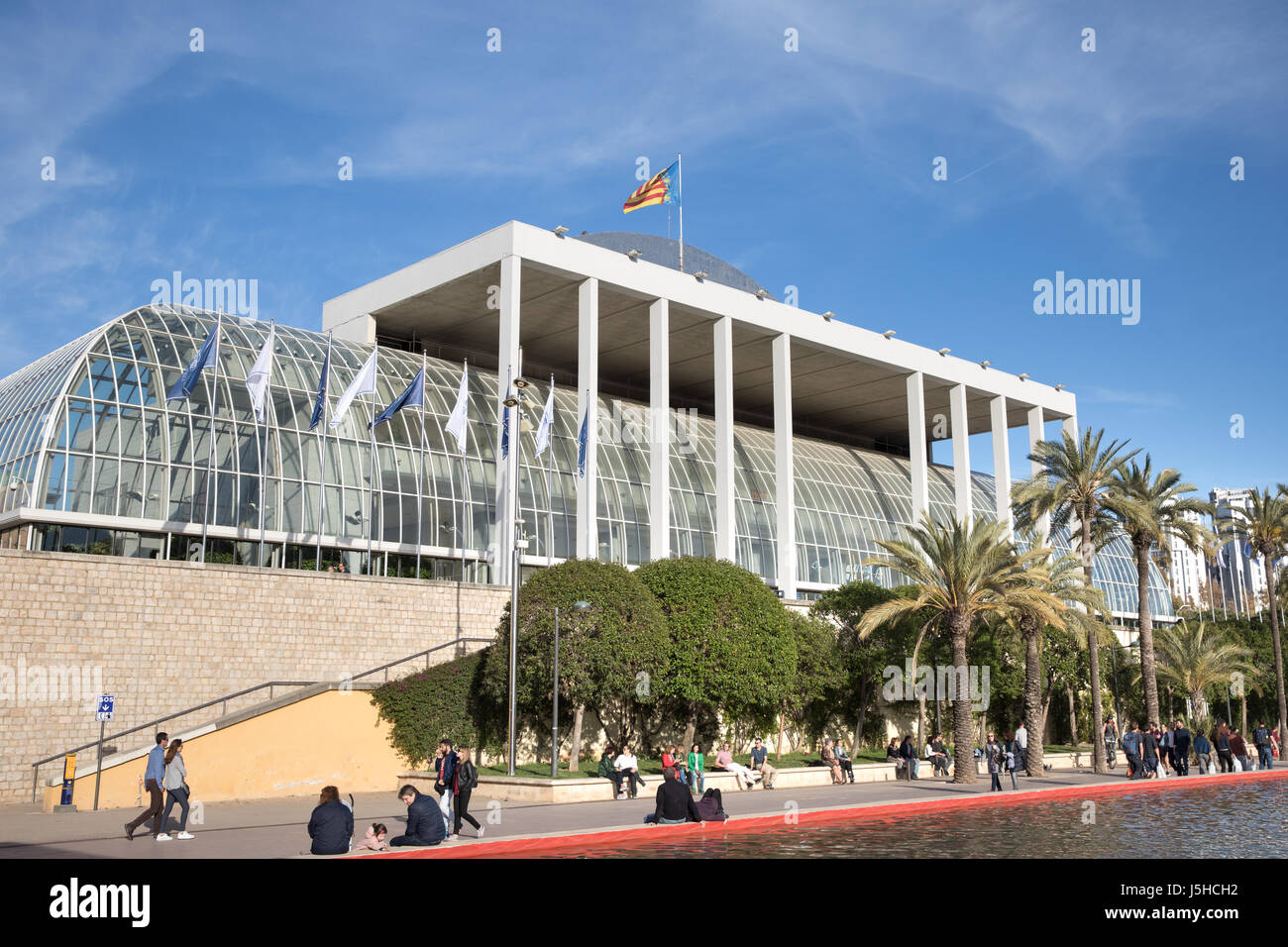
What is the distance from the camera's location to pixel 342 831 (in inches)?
643

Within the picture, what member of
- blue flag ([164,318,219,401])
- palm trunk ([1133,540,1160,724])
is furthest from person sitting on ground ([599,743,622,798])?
palm trunk ([1133,540,1160,724])

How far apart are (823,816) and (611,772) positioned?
7.06 metres

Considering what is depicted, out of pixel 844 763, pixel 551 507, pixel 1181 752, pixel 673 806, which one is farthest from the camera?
pixel 551 507

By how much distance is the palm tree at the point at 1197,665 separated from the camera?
54000 millimetres

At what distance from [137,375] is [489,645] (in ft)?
48.3

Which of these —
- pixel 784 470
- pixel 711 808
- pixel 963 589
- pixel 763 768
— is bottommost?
pixel 763 768

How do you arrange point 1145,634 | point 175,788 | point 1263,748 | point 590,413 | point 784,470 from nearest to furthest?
point 175,788
point 1263,748
point 590,413
point 1145,634
point 784,470

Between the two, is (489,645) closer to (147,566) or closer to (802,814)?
(147,566)

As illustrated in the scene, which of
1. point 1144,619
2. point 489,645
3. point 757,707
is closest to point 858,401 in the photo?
point 1144,619

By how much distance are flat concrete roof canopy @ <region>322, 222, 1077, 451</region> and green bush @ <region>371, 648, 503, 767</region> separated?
17.4 m

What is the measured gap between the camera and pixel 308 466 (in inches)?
1527

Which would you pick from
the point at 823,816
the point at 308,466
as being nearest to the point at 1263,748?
the point at 823,816

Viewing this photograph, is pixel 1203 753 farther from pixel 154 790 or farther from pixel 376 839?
pixel 154 790

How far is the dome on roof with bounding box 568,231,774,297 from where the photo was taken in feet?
174
